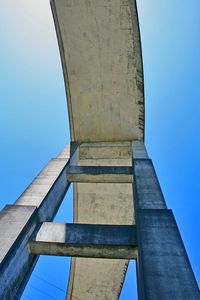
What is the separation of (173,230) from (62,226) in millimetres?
1962

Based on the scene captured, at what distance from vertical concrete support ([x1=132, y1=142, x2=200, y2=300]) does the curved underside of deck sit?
14.7 feet

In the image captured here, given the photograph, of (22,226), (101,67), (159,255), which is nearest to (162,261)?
(159,255)

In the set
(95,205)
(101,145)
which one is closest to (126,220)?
(95,205)

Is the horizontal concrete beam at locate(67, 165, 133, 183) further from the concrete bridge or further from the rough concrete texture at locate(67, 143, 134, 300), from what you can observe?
the rough concrete texture at locate(67, 143, 134, 300)

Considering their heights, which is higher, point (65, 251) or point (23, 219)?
point (23, 219)

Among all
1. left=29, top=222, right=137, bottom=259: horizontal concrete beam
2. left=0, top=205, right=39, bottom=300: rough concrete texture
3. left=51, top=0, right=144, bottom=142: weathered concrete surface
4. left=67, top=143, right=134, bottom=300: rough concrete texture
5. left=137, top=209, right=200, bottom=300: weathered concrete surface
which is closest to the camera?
left=137, top=209, right=200, bottom=300: weathered concrete surface

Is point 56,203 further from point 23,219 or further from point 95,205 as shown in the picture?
point 95,205

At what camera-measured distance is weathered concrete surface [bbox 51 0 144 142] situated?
7793mm

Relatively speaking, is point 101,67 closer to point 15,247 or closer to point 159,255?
point 15,247

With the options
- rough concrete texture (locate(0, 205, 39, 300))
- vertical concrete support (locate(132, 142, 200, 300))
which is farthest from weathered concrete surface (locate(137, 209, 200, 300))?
rough concrete texture (locate(0, 205, 39, 300))

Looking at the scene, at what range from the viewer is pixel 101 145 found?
10398 mm

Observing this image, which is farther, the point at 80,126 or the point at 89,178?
the point at 80,126

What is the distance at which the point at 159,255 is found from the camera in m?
→ 3.67

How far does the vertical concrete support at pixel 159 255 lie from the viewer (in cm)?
305
